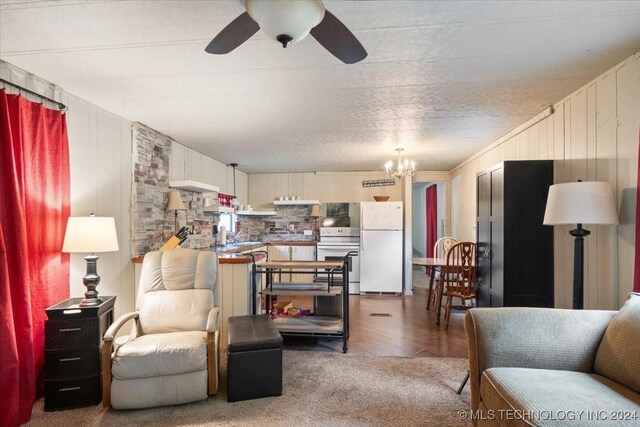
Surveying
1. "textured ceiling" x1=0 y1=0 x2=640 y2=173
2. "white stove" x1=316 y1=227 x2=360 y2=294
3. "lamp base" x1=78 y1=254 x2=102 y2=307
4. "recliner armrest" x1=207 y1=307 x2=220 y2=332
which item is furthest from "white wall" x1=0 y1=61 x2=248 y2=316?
"white stove" x1=316 y1=227 x2=360 y2=294

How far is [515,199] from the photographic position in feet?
9.50

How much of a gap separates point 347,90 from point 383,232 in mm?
3599

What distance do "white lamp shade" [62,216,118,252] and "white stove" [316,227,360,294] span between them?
3.98 meters

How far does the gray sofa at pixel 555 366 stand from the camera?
127 centimetres

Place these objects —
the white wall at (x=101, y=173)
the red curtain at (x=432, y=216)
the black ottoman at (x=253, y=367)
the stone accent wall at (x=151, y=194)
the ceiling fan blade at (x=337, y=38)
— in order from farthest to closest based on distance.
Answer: the red curtain at (x=432, y=216), the stone accent wall at (x=151, y=194), the white wall at (x=101, y=173), the black ottoman at (x=253, y=367), the ceiling fan blade at (x=337, y=38)

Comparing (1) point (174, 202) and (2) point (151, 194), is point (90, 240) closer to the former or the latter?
(2) point (151, 194)

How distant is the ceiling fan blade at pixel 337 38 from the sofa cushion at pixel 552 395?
67.9 inches

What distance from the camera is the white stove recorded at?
230 inches

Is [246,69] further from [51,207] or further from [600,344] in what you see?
[600,344]

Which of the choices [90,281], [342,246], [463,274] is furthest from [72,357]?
[342,246]

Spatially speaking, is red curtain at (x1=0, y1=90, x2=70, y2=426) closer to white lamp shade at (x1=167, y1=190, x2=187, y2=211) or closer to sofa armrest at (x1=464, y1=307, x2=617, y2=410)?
white lamp shade at (x1=167, y1=190, x2=187, y2=211)

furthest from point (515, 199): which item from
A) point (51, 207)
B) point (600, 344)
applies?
point (51, 207)

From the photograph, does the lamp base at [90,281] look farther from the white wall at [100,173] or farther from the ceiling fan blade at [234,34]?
the ceiling fan blade at [234,34]

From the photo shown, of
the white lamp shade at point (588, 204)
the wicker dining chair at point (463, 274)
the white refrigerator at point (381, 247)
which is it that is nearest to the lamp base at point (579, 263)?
the white lamp shade at point (588, 204)
